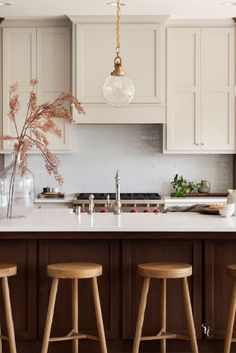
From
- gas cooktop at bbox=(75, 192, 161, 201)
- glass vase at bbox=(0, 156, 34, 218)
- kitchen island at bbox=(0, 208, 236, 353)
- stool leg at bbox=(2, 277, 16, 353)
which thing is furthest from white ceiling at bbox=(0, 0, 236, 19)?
stool leg at bbox=(2, 277, 16, 353)

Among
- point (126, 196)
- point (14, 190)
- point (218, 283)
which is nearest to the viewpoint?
point (218, 283)

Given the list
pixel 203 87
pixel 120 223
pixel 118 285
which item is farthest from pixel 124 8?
→ pixel 118 285

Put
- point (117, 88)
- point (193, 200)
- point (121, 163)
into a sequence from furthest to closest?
point (121, 163), point (193, 200), point (117, 88)

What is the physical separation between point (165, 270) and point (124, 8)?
3291mm

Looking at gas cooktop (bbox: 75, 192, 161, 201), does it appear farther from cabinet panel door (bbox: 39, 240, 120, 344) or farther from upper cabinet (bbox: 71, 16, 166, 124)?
cabinet panel door (bbox: 39, 240, 120, 344)

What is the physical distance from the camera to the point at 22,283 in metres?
4.07

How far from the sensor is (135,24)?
6512 mm

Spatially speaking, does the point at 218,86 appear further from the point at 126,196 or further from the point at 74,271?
the point at 74,271

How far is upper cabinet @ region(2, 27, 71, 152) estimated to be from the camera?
6.60 meters

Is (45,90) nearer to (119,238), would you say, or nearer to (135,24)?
(135,24)

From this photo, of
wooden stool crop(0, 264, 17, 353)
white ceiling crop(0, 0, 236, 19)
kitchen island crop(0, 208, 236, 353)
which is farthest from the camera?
white ceiling crop(0, 0, 236, 19)

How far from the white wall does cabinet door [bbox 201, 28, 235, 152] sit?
0.41 metres

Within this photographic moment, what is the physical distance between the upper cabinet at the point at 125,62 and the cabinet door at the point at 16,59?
1.45ft

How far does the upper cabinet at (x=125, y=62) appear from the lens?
6.51 metres
